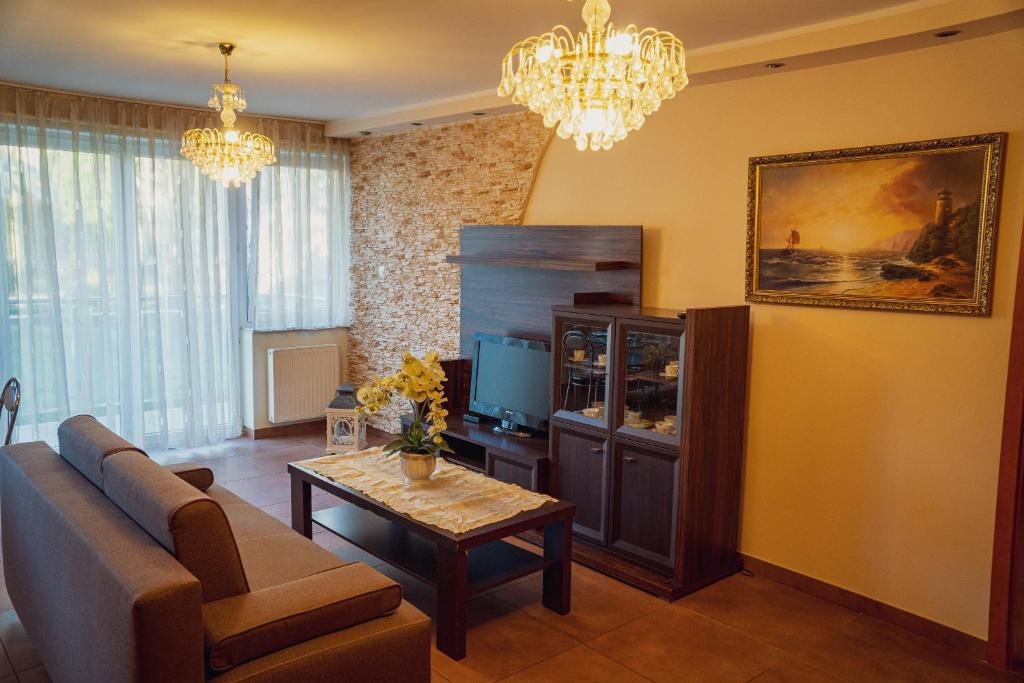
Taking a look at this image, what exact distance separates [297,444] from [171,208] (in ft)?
A: 6.86

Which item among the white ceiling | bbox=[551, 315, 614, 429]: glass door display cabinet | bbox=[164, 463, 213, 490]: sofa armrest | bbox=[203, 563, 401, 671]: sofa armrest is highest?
the white ceiling

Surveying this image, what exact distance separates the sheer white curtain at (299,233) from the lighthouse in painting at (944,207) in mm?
4811

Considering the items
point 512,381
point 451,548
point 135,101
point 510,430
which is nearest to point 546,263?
point 512,381

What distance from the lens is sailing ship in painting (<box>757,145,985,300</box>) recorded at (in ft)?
10.4

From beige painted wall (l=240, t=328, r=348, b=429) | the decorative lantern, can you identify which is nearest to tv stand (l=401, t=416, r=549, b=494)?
the decorative lantern

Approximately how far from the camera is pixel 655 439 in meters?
3.74

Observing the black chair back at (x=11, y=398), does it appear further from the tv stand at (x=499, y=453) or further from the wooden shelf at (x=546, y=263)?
the wooden shelf at (x=546, y=263)

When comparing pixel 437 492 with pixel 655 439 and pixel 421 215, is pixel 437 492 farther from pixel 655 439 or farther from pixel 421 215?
pixel 421 215

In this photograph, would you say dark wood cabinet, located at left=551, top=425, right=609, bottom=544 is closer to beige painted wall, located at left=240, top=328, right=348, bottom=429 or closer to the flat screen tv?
the flat screen tv

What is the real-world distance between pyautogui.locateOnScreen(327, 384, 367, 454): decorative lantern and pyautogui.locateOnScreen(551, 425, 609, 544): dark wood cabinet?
6.90 ft

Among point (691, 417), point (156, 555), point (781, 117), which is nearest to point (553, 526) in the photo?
point (691, 417)

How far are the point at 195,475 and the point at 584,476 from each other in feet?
6.37

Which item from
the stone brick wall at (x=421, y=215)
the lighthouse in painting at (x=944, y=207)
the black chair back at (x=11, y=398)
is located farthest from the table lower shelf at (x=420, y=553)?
the lighthouse in painting at (x=944, y=207)

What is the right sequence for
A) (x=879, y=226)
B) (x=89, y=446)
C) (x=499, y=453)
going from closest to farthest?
(x=89, y=446), (x=879, y=226), (x=499, y=453)
